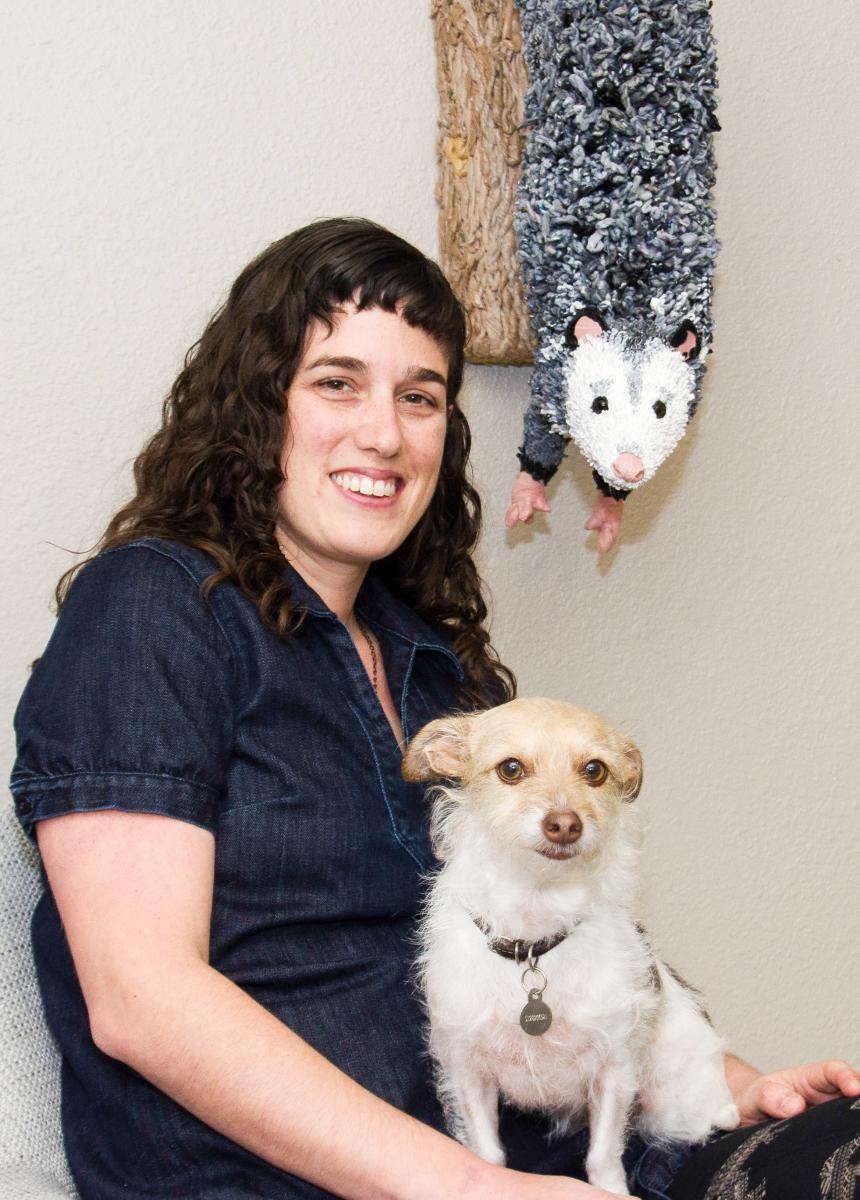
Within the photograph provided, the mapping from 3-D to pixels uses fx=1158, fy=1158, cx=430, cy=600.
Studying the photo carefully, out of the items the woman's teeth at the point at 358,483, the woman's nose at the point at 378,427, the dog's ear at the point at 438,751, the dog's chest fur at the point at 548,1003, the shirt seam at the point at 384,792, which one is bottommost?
the dog's chest fur at the point at 548,1003

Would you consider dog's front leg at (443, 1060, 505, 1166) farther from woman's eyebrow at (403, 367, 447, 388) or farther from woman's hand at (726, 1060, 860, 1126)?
woman's eyebrow at (403, 367, 447, 388)

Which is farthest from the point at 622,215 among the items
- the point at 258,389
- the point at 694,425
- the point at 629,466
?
the point at 694,425

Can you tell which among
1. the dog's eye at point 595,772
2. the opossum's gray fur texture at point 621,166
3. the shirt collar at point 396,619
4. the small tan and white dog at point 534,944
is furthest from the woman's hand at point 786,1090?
the opossum's gray fur texture at point 621,166

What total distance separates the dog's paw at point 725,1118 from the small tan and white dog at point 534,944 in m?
0.11

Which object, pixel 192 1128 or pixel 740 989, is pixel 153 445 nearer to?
pixel 192 1128

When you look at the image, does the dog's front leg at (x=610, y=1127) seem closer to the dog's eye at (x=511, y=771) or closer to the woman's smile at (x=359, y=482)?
the dog's eye at (x=511, y=771)

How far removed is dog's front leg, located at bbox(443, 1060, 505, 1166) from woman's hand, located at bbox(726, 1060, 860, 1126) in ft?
1.03

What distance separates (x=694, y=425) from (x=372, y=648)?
3.52 ft

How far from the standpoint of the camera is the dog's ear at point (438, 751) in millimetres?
1271

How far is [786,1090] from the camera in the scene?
1333 mm

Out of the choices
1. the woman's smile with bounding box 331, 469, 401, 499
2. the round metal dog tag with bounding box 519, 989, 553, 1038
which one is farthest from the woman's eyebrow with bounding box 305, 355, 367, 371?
the round metal dog tag with bounding box 519, 989, 553, 1038

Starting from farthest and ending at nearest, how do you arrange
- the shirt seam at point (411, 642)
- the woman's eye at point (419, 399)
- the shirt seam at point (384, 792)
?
the shirt seam at point (411, 642), the woman's eye at point (419, 399), the shirt seam at point (384, 792)

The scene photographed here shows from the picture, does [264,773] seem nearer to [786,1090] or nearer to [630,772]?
[630,772]

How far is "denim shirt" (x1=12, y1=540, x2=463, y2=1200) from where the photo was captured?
1.12 metres
